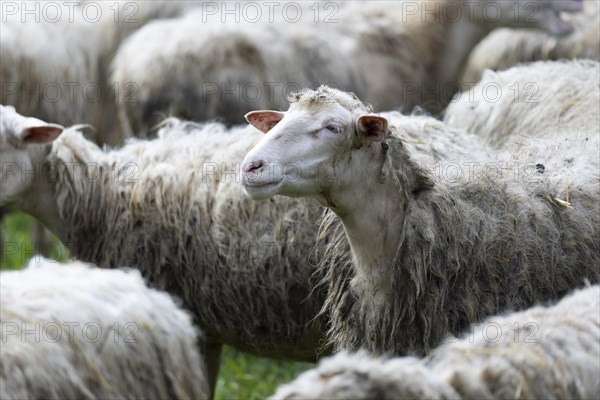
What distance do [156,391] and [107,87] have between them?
16.4ft

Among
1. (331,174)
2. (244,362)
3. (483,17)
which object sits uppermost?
(331,174)

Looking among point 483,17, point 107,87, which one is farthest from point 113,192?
point 483,17

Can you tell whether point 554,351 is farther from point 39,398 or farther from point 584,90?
point 584,90

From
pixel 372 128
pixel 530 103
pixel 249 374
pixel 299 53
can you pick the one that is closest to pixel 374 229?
pixel 372 128

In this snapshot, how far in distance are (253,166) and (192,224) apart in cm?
132

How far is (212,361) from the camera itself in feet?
19.0

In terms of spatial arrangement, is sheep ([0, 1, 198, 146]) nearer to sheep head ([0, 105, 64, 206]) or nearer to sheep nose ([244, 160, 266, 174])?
sheep head ([0, 105, 64, 206])

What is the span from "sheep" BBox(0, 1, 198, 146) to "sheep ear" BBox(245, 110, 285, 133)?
3073 millimetres

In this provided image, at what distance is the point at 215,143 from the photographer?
5.69 m

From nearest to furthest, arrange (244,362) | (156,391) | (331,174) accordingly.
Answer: (156,391) < (331,174) < (244,362)

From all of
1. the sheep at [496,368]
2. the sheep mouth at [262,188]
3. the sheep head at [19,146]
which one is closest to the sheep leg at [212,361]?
the sheep head at [19,146]

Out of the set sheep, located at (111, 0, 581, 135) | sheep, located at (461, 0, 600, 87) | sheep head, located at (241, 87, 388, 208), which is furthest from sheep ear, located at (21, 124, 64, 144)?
sheep, located at (461, 0, 600, 87)

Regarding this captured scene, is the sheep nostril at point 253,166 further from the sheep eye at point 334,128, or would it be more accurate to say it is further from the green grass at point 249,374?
the green grass at point 249,374

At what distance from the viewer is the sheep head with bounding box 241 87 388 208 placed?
419 cm
